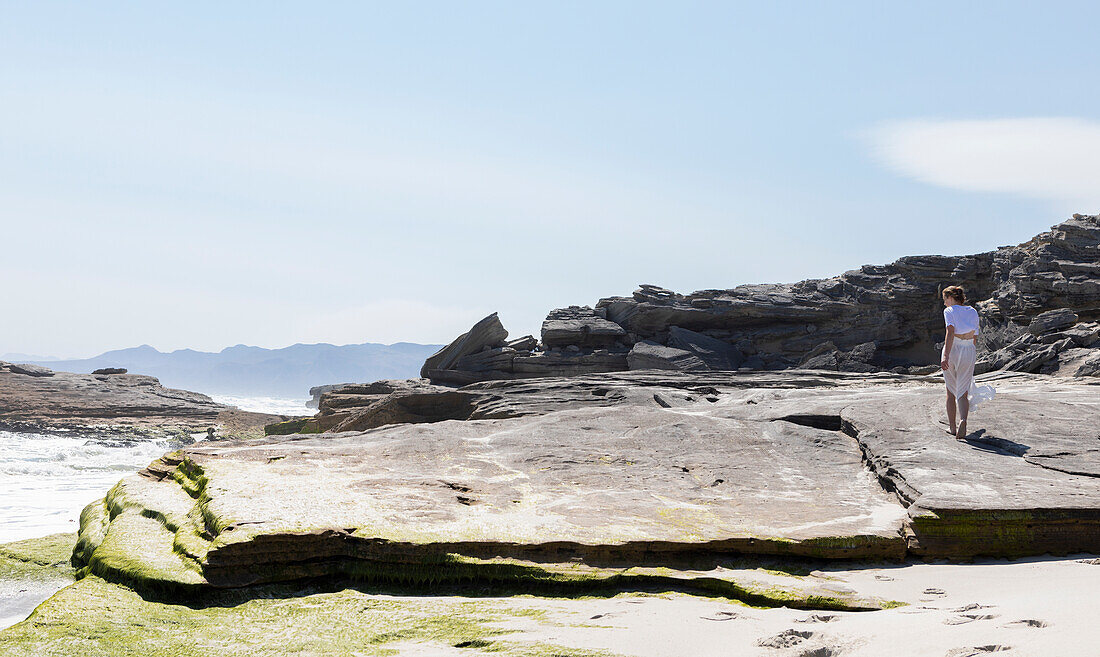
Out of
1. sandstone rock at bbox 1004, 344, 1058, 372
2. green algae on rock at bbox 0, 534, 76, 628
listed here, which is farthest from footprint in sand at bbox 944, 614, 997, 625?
sandstone rock at bbox 1004, 344, 1058, 372

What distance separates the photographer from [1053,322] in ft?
72.7

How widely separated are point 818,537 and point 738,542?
2.33 ft

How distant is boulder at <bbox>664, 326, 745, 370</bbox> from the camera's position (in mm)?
30609

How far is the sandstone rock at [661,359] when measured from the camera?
29.6 metres

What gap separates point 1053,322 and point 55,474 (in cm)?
2972

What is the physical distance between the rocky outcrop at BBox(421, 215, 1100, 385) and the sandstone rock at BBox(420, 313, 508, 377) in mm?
61

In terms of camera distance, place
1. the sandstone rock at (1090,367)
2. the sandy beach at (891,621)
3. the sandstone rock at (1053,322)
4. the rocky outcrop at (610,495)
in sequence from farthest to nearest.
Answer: the sandstone rock at (1053,322) → the sandstone rock at (1090,367) → the rocky outcrop at (610,495) → the sandy beach at (891,621)

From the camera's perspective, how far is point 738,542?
19.8 ft

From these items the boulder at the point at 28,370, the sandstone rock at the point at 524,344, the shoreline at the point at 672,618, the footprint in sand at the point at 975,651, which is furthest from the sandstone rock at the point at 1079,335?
the boulder at the point at 28,370

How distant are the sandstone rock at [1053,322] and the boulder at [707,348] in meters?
11.3

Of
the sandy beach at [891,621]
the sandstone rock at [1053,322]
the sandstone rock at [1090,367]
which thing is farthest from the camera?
the sandstone rock at [1053,322]

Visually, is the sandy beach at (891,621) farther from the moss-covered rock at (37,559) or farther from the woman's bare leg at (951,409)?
the moss-covered rock at (37,559)

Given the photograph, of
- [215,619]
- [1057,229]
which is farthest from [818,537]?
[1057,229]

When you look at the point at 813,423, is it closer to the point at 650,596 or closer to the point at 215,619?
the point at 650,596
